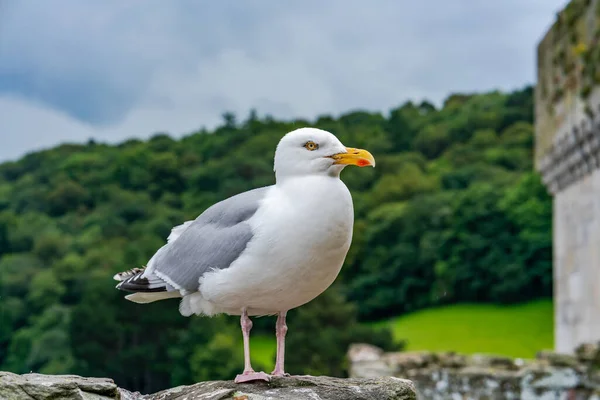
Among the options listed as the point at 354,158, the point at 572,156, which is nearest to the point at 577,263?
the point at 572,156

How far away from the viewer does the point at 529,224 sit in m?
45.2

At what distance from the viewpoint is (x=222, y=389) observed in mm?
4438

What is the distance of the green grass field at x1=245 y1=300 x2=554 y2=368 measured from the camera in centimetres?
4197

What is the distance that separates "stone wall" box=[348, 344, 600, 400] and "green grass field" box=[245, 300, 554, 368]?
1033 inches

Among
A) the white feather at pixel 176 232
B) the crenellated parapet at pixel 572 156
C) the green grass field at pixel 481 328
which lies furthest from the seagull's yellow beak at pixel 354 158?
the green grass field at pixel 481 328

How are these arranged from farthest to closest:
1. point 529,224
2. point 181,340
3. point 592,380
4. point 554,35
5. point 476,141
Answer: point 476,141 → point 529,224 → point 181,340 → point 554,35 → point 592,380

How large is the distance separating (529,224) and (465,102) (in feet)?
46.7

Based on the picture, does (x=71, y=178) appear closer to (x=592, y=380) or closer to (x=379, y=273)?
(x=379, y=273)

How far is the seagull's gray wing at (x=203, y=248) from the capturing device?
434cm

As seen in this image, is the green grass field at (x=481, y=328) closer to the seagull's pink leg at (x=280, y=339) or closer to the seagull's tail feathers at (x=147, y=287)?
the seagull's pink leg at (x=280, y=339)

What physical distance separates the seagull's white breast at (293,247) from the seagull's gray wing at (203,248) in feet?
0.21

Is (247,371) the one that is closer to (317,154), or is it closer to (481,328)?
(317,154)

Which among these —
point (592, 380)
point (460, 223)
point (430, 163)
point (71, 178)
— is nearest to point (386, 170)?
point (430, 163)

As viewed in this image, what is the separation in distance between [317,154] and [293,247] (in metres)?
0.45
